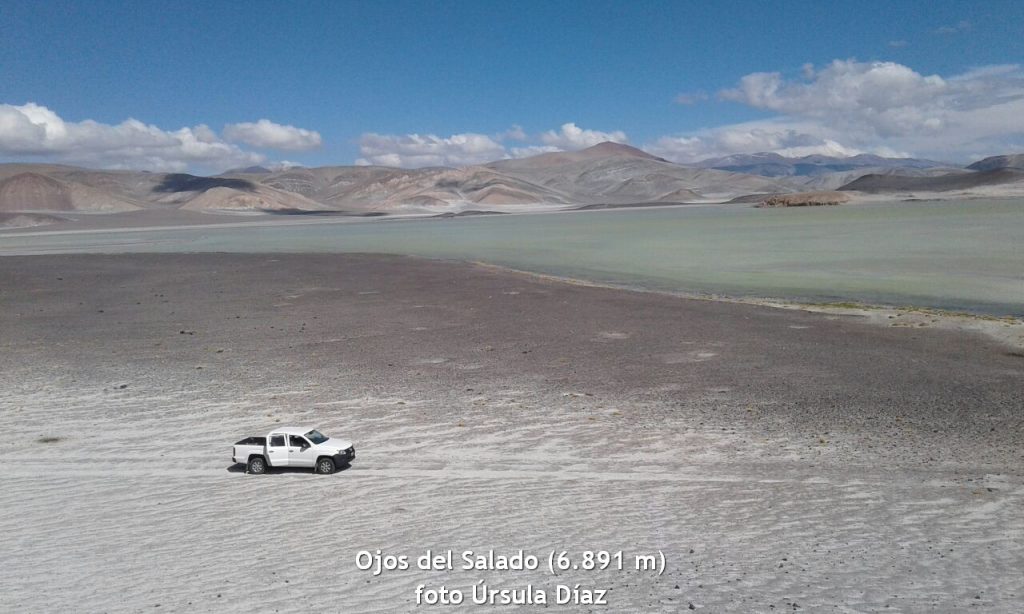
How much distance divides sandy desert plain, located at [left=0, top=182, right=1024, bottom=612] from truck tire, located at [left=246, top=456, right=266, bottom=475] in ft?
0.45

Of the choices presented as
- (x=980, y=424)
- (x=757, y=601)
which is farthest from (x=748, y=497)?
(x=980, y=424)

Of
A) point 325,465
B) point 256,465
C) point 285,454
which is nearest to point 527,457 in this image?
point 325,465

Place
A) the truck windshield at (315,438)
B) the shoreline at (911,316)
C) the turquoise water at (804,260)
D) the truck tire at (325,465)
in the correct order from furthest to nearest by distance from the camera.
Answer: the turquoise water at (804,260) → the shoreline at (911,316) → the truck windshield at (315,438) → the truck tire at (325,465)

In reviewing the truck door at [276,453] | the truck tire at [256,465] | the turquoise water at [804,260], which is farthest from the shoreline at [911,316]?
the truck tire at [256,465]

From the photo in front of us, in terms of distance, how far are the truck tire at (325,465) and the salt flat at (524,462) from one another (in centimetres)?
17

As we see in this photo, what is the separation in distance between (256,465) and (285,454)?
12.8 inches

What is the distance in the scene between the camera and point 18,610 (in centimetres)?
598

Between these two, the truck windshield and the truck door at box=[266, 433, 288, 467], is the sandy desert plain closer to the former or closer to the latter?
the truck door at box=[266, 433, 288, 467]

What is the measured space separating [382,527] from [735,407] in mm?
5707

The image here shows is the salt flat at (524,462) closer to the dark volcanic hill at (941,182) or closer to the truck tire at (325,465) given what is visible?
the truck tire at (325,465)

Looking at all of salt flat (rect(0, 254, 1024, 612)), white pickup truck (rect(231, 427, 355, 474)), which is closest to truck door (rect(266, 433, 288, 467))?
white pickup truck (rect(231, 427, 355, 474))

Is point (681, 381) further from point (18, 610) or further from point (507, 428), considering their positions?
point (18, 610)

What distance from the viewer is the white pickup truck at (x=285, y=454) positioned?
8.83 meters

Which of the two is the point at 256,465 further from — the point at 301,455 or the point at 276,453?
the point at 301,455
